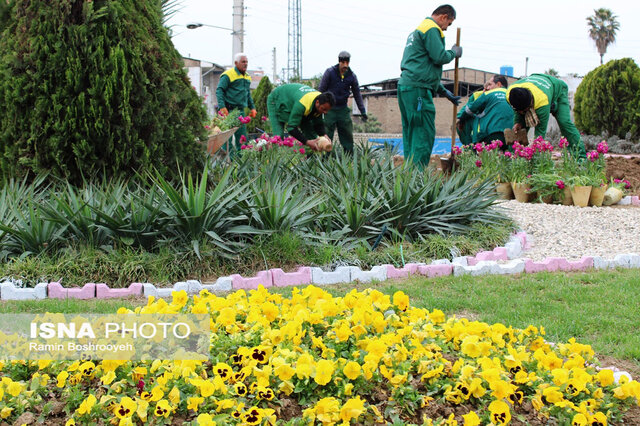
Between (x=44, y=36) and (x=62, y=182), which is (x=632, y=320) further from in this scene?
(x=44, y=36)

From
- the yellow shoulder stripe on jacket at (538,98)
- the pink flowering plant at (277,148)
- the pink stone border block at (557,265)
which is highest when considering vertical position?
the yellow shoulder stripe on jacket at (538,98)

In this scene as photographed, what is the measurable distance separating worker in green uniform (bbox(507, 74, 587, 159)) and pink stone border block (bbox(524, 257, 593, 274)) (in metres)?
4.09

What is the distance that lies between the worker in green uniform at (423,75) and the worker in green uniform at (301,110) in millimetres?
989

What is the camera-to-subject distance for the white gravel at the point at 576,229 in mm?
5766

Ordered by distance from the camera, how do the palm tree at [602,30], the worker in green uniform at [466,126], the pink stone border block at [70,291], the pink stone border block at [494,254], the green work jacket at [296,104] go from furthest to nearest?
the palm tree at [602,30] < the worker in green uniform at [466,126] < the green work jacket at [296,104] < the pink stone border block at [494,254] < the pink stone border block at [70,291]

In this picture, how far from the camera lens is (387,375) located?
2.20 m

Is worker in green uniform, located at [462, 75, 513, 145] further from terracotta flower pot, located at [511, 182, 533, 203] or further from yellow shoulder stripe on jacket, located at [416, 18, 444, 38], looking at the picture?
yellow shoulder stripe on jacket, located at [416, 18, 444, 38]

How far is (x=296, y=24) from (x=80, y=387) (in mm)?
33611

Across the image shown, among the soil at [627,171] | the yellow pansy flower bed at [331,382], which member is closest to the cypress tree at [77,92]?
the yellow pansy flower bed at [331,382]

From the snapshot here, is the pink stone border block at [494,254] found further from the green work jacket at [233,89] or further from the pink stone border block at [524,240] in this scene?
the green work jacket at [233,89]

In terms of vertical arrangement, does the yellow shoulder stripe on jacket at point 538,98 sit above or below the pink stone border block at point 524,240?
above

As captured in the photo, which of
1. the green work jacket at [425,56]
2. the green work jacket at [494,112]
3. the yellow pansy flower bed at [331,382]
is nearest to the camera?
the yellow pansy flower bed at [331,382]

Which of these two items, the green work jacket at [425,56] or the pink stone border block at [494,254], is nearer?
the pink stone border block at [494,254]

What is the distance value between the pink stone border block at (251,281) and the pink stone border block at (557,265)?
197 centimetres
